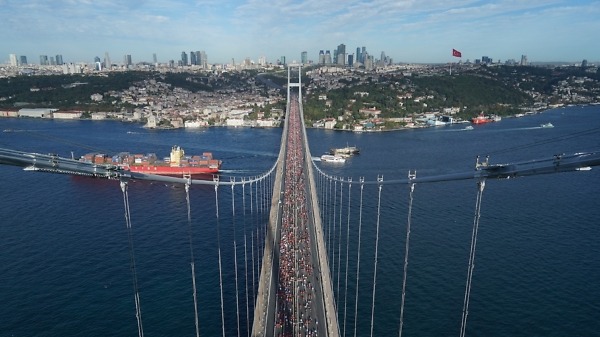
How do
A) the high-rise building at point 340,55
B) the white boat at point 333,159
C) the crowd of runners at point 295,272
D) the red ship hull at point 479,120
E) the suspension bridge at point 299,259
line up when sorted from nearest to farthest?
the suspension bridge at point 299,259, the crowd of runners at point 295,272, the white boat at point 333,159, the red ship hull at point 479,120, the high-rise building at point 340,55

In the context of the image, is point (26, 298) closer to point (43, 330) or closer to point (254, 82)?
point (43, 330)

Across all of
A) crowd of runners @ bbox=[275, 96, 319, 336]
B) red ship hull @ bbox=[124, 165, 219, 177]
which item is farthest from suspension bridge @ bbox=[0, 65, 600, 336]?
red ship hull @ bbox=[124, 165, 219, 177]

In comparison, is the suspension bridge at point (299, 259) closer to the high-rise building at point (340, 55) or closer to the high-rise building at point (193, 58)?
the high-rise building at point (340, 55)

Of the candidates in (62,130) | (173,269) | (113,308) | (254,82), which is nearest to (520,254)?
(173,269)

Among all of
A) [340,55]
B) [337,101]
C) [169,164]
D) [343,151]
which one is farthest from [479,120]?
[340,55]

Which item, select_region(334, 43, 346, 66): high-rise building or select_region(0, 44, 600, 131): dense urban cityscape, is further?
select_region(334, 43, 346, 66): high-rise building

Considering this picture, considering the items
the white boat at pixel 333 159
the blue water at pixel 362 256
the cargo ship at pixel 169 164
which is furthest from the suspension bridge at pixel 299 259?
the white boat at pixel 333 159

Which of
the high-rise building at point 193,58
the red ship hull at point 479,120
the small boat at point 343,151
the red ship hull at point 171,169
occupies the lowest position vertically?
the red ship hull at point 171,169

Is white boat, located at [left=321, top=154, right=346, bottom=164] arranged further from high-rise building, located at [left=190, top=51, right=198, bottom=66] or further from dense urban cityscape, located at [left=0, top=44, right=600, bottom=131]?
high-rise building, located at [left=190, top=51, right=198, bottom=66]
